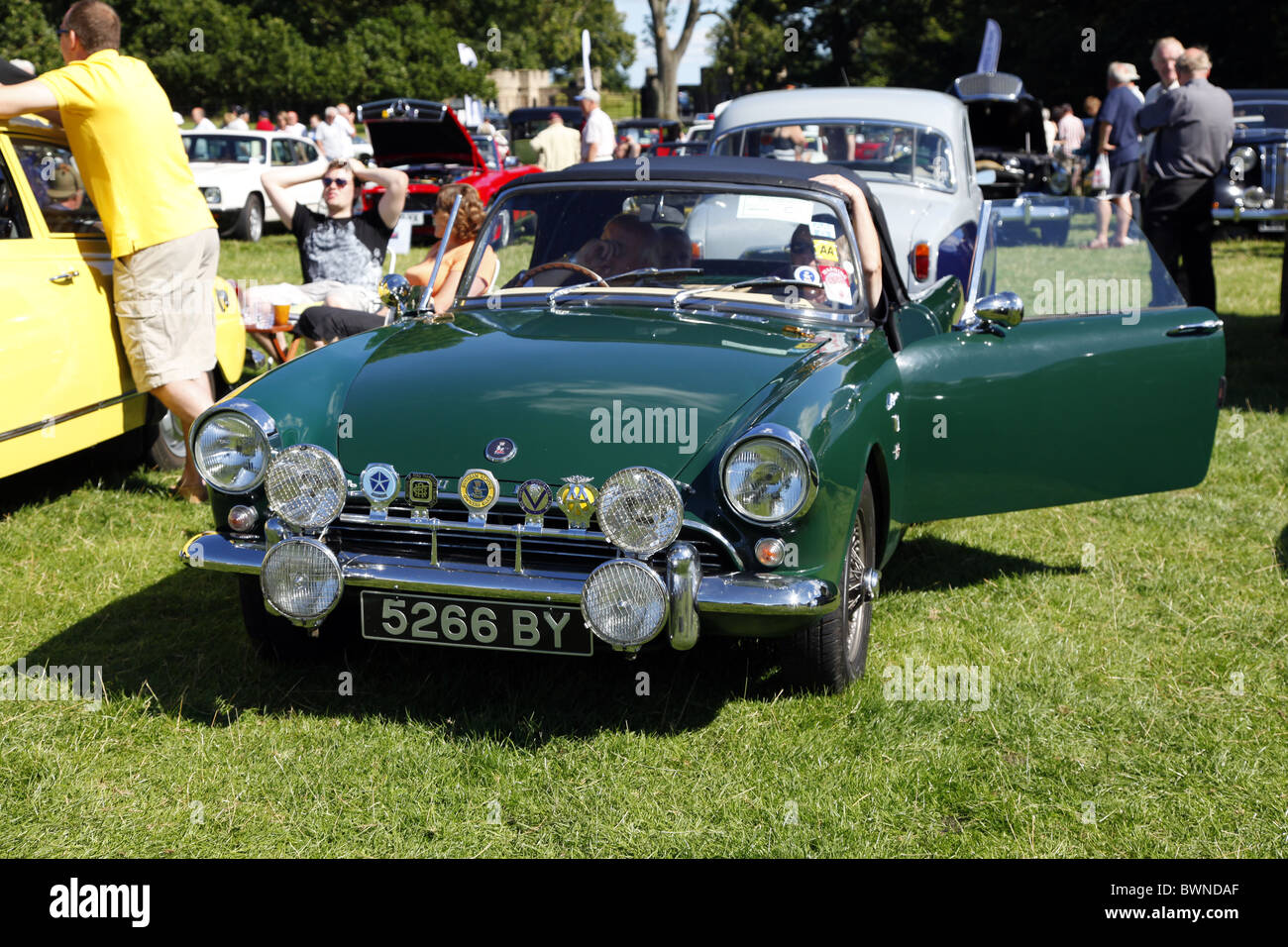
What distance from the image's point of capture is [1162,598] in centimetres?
464

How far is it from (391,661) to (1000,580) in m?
2.34

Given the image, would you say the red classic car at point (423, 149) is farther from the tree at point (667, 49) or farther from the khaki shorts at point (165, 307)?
the tree at point (667, 49)

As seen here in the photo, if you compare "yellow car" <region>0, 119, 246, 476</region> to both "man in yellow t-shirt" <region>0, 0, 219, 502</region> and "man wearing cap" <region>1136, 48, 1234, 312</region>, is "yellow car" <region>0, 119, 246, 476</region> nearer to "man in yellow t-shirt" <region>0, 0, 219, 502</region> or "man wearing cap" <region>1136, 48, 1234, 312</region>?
"man in yellow t-shirt" <region>0, 0, 219, 502</region>

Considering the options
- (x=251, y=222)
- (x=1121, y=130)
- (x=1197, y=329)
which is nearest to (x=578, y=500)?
(x=1197, y=329)

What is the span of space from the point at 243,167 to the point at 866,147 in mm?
10916

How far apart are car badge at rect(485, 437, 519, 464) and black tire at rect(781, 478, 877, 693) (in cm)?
94

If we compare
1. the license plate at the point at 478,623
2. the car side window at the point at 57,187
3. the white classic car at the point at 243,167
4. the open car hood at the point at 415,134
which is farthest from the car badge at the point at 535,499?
the white classic car at the point at 243,167

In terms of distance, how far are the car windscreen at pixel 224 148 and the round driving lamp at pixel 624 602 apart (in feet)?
54.0

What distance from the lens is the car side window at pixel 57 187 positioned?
17.6ft

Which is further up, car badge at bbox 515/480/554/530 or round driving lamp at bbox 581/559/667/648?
car badge at bbox 515/480/554/530

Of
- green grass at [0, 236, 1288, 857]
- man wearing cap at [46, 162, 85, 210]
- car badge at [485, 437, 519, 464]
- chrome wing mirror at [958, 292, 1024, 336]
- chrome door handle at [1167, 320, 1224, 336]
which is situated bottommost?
green grass at [0, 236, 1288, 857]

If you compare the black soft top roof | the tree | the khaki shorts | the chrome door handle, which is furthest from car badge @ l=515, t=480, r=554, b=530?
the tree

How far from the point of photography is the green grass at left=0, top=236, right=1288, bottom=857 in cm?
307
